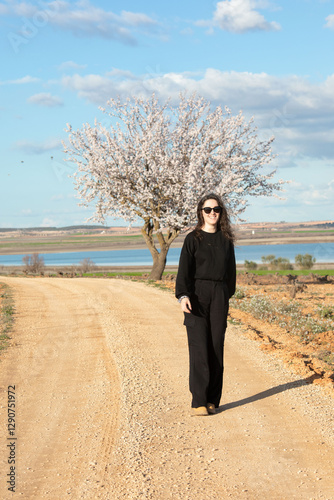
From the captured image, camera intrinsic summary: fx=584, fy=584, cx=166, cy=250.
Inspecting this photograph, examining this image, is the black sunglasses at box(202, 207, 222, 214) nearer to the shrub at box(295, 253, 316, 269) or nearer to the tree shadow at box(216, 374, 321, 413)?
the tree shadow at box(216, 374, 321, 413)

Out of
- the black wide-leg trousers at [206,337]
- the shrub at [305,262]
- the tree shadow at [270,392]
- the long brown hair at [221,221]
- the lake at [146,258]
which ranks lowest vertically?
the lake at [146,258]

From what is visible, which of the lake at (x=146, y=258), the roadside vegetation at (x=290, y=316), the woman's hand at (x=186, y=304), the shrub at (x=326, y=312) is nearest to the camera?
the woman's hand at (x=186, y=304)

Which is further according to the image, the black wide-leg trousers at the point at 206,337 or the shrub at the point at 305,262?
the shrub at the point at 305,262

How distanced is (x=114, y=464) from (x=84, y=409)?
1.93 metres

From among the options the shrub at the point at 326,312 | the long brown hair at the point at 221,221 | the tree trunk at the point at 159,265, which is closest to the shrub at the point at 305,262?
the tree trunk at the point at 159,265

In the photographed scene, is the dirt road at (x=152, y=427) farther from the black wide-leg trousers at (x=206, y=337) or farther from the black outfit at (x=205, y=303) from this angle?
the black outfit at (x=205, y=303)

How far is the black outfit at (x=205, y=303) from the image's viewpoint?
6.93 meters

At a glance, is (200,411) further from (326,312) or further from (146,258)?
(146,258)

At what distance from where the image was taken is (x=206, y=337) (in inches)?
275

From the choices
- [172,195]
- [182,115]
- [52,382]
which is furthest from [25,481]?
[182,115]

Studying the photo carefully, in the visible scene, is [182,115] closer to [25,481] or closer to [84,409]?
[84,409]

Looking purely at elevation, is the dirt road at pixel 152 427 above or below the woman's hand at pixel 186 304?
below

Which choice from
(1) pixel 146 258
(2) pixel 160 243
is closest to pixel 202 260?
(2) pixel 160 243

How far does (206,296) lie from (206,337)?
488mm
